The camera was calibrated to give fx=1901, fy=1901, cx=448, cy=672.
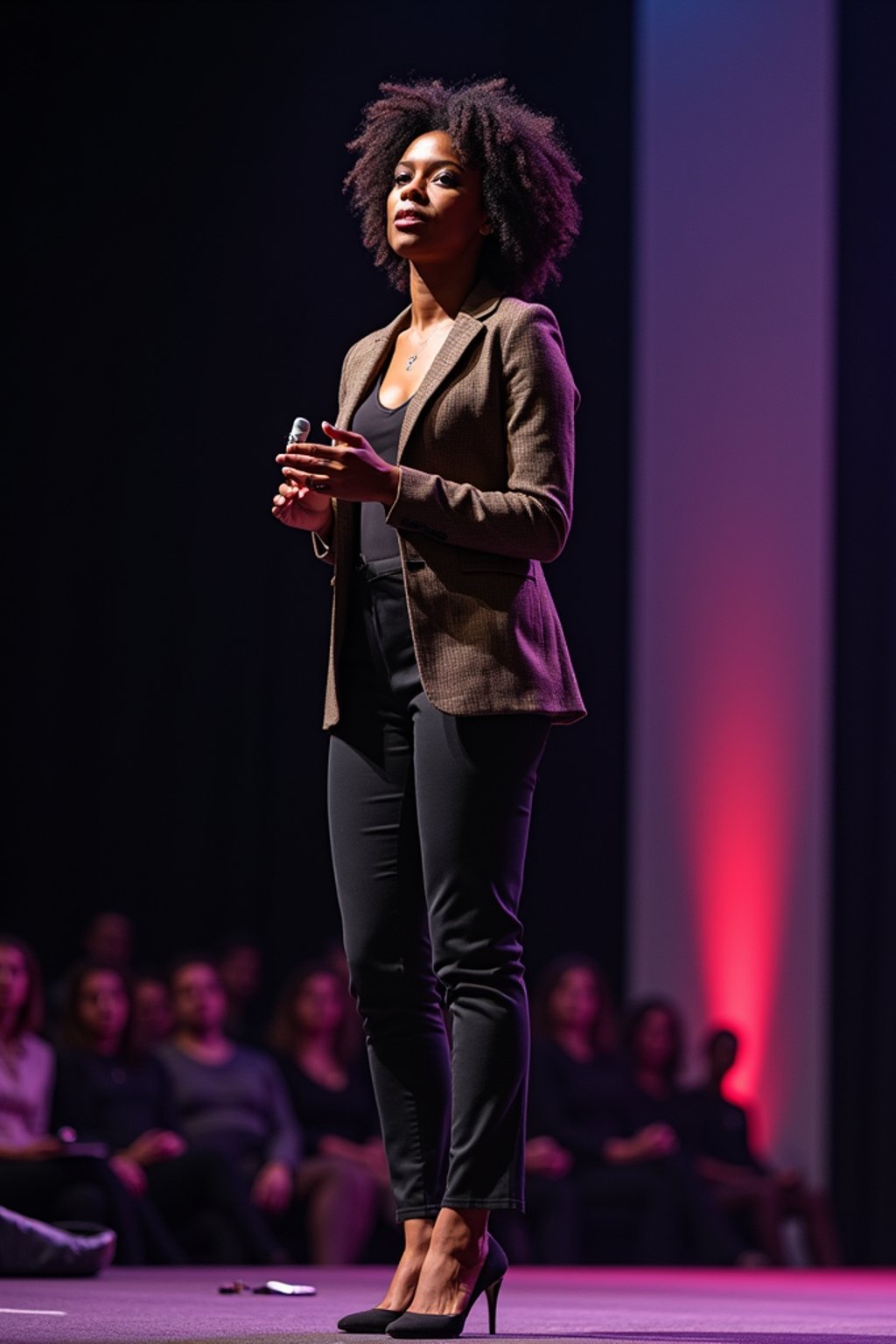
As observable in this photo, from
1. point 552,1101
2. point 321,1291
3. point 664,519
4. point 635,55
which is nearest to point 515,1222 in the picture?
point 552,1101

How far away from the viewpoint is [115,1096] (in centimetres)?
464

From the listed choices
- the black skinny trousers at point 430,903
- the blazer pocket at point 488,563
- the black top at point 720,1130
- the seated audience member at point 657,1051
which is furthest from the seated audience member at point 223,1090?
the blazer pocket at point 488,563

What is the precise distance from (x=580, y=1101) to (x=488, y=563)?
3.75 metres

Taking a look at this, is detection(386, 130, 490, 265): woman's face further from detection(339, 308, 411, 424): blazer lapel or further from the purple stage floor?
the purple stage floor

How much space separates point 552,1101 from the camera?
5.36m

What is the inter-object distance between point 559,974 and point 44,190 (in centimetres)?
338

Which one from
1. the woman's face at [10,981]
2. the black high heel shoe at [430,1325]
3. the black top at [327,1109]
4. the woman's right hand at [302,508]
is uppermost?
the woman's right hand at [302,508]

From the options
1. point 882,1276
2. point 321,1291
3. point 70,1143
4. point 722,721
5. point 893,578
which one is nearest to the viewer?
point 321,1291

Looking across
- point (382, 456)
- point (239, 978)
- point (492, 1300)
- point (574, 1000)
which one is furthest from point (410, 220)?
point (239, 978)

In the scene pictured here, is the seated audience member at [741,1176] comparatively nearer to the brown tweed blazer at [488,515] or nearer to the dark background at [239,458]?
the dark background at [239,458]

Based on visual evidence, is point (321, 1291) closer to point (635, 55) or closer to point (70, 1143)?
point (70, 1143)

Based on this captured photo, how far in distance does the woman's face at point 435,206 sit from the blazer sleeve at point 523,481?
0.13m

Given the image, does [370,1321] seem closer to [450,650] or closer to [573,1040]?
[450,650]

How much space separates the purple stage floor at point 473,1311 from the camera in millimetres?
1920
